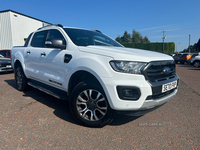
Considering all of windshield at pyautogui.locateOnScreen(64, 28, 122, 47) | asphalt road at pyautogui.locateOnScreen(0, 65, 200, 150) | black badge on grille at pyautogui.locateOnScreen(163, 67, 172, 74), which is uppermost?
windshield at pyautogui.locateOnScreen(64, 28, 122, 47)

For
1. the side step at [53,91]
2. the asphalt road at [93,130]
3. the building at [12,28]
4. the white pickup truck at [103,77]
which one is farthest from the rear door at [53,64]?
the building at [12,28]

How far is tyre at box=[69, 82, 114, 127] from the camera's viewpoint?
2480 mm

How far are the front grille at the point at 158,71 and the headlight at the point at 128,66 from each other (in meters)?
0.08

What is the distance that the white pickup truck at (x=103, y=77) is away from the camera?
88.9 inches

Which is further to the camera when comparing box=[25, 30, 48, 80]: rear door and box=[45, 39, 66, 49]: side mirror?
box=[25, 30, 48, 80]: rear door

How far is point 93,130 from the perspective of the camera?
2.58m

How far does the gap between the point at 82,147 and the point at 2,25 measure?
69.1 feet

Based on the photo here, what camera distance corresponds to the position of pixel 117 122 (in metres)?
2.88

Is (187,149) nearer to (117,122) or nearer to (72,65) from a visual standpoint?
(117,122)

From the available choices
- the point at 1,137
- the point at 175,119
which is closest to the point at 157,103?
the point at 175,119

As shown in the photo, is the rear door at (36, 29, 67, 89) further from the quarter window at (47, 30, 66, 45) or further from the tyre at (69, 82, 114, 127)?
the tyre at (69, 82, 114, 127)

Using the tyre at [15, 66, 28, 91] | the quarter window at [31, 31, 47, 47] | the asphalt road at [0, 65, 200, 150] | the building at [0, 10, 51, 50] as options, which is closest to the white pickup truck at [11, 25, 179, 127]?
the asphalt road at [0, 65, 200, 150]

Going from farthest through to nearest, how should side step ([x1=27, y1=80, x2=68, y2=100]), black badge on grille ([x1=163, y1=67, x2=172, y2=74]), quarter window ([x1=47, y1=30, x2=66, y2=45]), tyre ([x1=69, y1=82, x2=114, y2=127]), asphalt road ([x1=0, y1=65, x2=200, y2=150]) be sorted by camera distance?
quarter window ([x1=47, y1=30, x2=66, y2=45])
side step ([x1=27, y1=80, x2=68, y2=100])
black badge on grille ([x1=163, y1=67, x2=172, y2=74])
tyre ([x1=69, y1=82, x2=114, y2=127])
asphalt road ([x1=0, y1=65, x2=200, y2=150])

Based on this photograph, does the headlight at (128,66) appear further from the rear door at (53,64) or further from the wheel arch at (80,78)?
the rear door at (53,64)
